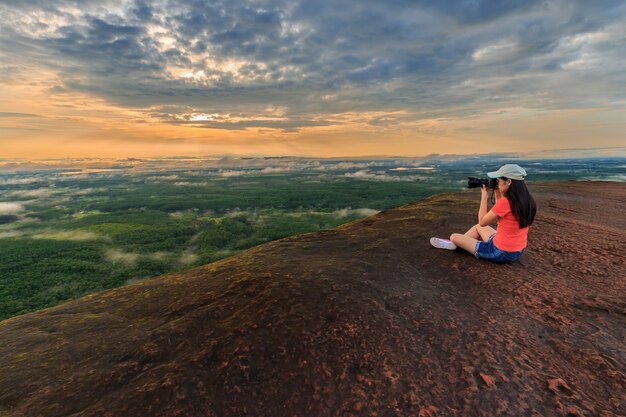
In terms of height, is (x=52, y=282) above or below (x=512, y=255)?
below

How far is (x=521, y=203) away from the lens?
5.91 m

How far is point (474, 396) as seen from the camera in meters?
3.14

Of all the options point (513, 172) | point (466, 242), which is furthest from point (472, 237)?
point (513, 172)

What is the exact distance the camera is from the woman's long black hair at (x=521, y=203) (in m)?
5.93

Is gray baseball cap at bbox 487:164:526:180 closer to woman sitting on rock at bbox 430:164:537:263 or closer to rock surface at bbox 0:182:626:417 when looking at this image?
woman sitting on rock at bbox 430:164:537:263

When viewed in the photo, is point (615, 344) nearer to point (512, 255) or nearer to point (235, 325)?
point (512, 255)

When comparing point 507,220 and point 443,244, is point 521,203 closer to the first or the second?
point 507,220

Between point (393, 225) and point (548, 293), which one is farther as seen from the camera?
point (393, 225)

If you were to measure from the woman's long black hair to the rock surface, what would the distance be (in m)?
1.17

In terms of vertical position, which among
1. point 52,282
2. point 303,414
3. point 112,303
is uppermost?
point 303,414

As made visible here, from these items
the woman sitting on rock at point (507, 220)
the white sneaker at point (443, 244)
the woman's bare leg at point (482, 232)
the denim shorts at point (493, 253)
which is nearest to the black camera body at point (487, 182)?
the woman sitting on rock at point (507, 220)

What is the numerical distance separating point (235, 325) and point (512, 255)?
5.82 m

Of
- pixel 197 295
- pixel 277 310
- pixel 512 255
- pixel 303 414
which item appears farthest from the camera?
pixel 512 255

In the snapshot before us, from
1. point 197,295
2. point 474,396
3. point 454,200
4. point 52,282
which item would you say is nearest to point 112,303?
point 197,295
